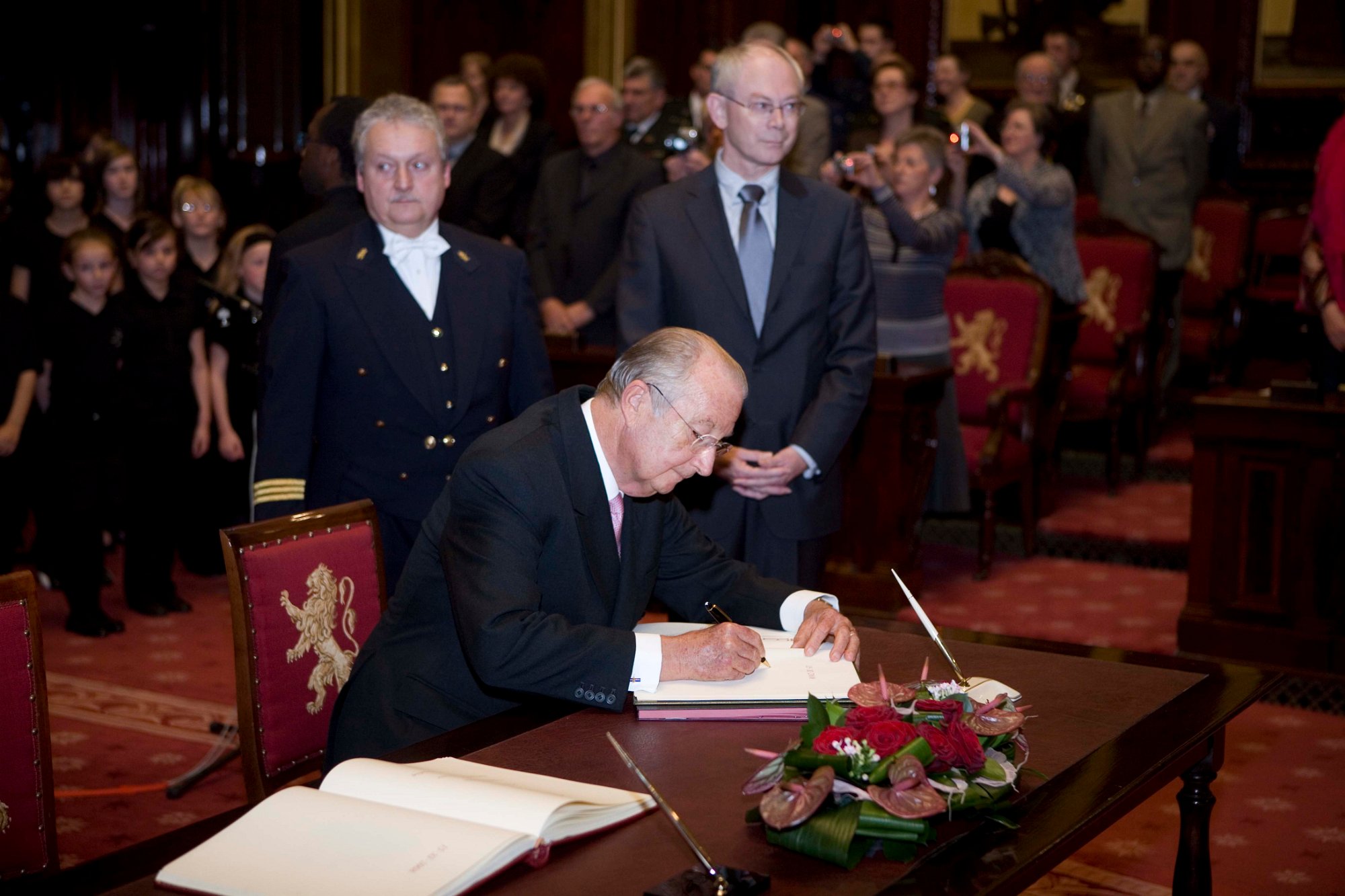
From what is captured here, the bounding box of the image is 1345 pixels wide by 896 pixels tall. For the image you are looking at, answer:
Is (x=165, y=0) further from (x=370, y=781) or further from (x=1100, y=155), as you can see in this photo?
(x=370, y=781)

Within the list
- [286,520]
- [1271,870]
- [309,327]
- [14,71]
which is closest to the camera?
[286,520]

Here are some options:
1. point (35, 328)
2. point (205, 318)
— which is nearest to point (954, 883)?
point (205, 318)

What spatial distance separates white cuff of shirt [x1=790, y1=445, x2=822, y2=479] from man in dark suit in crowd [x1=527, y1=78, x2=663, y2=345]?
2656 millimetres

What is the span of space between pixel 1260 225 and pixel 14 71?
23.2ft

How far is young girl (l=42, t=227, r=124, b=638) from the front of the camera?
5.24 meters

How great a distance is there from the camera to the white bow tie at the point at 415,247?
3074mm

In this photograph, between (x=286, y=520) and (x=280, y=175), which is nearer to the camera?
(x=286, y=520)

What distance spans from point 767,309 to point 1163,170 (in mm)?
5293

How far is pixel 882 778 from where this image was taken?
1.68m

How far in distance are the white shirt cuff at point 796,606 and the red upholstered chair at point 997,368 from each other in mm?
3442

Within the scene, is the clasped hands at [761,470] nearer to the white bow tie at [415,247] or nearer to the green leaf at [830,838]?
the white bow tie at [415,247]

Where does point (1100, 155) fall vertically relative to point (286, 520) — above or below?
above

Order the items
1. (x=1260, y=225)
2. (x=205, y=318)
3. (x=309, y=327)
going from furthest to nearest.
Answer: (x=1260, y=225) < (x=205, y=318) < (x=309, y=327)

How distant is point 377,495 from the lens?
3.04 meters
